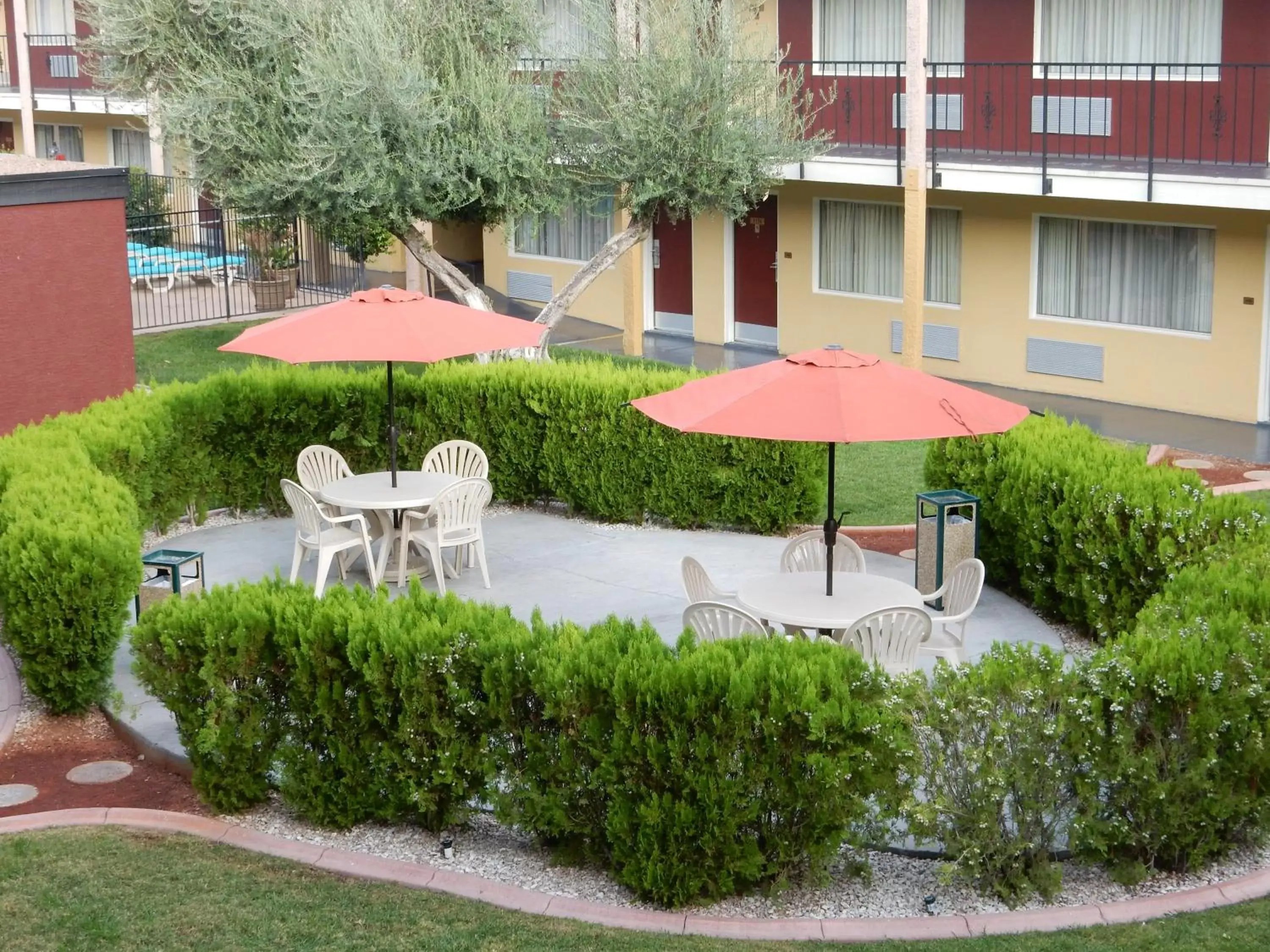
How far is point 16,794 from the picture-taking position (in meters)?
8.49

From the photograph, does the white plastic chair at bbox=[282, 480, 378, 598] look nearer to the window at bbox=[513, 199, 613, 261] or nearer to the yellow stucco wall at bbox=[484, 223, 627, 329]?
the yellow stucco wall at bbox=[484, 223, 627, 329]

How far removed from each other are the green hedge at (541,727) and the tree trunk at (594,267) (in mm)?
10571

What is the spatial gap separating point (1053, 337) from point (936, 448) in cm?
910

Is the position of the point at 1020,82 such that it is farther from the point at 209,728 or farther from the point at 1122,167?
the point at 209,728

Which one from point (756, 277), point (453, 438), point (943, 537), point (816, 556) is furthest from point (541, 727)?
point (756, 277)

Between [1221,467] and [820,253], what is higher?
[820,253]

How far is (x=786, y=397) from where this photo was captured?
28.0 feet

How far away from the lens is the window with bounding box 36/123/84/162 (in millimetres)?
39031

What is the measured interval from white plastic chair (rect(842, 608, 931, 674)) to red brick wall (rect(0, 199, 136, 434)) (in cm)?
936

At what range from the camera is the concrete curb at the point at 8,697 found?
30.7 feet

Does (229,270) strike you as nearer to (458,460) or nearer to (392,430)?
(458,460)

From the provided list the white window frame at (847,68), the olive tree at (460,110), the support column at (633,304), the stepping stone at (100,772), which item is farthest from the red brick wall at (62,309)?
the white window frame at (847,68)

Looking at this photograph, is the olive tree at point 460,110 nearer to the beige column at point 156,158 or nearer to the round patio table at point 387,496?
the round patio table at point 387,496

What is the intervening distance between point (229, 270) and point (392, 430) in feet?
56.1
